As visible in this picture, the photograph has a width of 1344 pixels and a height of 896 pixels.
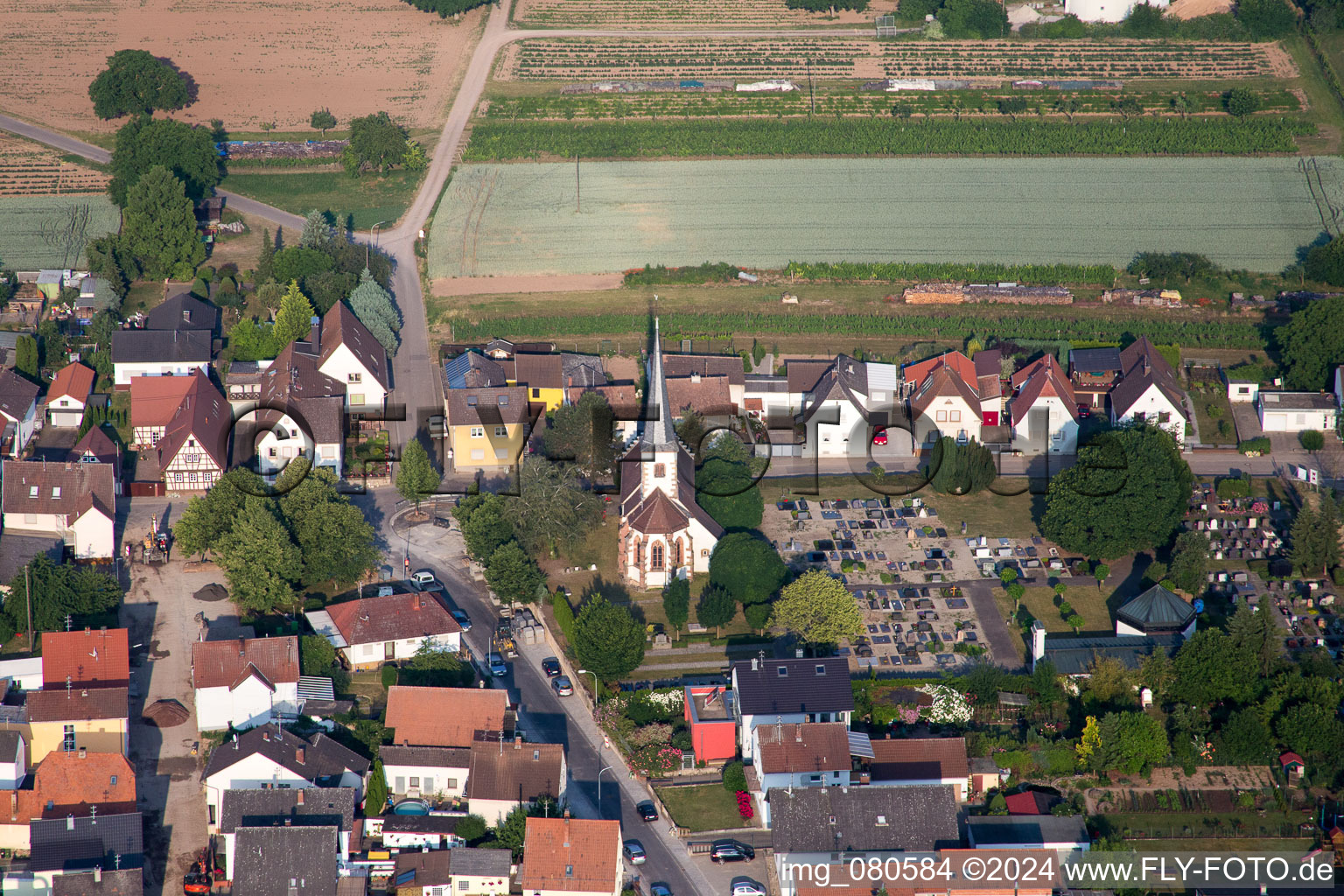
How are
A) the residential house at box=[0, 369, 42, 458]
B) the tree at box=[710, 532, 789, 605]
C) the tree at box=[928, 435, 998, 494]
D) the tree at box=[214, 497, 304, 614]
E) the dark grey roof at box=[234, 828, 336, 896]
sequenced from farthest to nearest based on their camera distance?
the residential house at box=[0, 369, 42, 458], the tree at box=[928, 435, 998, 494], the tree at box=[710, 532, 789, 605], the tree at box=[214, 497, 304, 614], the dark grey roof at box=[234, 828, 336, 896]

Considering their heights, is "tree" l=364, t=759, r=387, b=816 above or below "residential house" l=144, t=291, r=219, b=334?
below

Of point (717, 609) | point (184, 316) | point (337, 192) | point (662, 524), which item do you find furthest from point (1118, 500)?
point (337, 192)

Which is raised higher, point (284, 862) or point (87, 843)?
point (87, 843)

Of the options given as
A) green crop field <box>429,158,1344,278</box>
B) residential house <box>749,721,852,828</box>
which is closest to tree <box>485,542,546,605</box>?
residential house <box>749,721,852,828</box>

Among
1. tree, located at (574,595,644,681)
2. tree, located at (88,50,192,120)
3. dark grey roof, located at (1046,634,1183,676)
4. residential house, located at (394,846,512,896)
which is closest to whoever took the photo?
residential house, located at (394,846,512,896)

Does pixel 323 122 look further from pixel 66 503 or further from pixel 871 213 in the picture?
pixel 66 503

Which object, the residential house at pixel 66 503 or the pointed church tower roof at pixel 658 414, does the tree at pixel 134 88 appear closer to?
the residential house at pixel 66 503

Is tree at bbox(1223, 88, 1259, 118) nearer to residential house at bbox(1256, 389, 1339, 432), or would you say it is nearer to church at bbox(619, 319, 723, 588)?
residential house at bbox(1256, 389, 1339, 432)

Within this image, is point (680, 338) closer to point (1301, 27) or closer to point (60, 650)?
point (60, 650)
